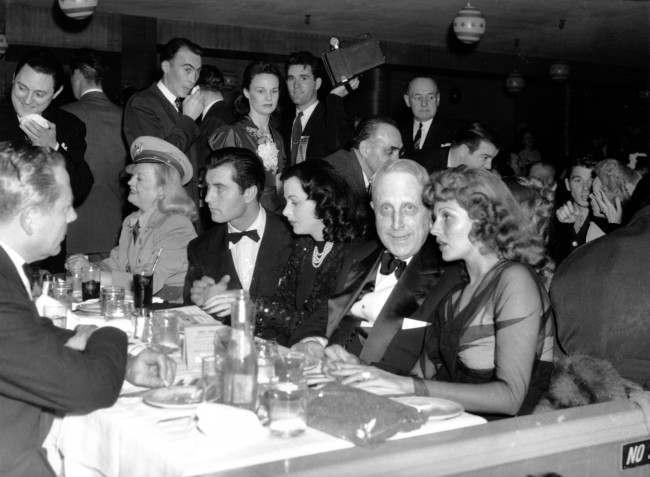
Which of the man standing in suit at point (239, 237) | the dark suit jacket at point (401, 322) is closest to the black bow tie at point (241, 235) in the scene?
the man standing in suit at point (239, 237)

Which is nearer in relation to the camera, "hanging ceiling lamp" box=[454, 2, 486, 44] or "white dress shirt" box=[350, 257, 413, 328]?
"white dress shirt" box=[350, 257, 413, 328]

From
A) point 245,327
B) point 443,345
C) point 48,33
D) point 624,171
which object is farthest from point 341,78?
point 48,33

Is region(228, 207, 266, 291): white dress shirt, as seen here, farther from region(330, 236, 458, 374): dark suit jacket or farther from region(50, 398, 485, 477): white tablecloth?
region(50, 398, 485, 477): white tablecloth

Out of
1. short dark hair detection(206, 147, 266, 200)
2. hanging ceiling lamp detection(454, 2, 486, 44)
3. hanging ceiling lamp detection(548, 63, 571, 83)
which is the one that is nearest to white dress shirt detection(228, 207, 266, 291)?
short dark hair detection(206, 147, 266, 200)

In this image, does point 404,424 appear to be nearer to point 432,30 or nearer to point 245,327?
point 245,327

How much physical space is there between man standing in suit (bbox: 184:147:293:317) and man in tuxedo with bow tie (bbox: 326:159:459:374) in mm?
697

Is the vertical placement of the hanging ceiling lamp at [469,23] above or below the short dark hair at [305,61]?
above

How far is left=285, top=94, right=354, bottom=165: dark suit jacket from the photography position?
4.98 meters

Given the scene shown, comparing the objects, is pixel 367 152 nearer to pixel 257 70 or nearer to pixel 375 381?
pixel 257 70

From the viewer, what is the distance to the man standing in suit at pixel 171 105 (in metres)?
4.46

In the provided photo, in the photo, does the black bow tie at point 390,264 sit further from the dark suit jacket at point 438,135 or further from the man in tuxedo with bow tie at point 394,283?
the dark suit jacket at point 438,135

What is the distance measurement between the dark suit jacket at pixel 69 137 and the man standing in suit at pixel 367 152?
4.39 ft

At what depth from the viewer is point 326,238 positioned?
10.7ft

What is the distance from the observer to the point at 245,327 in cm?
183
